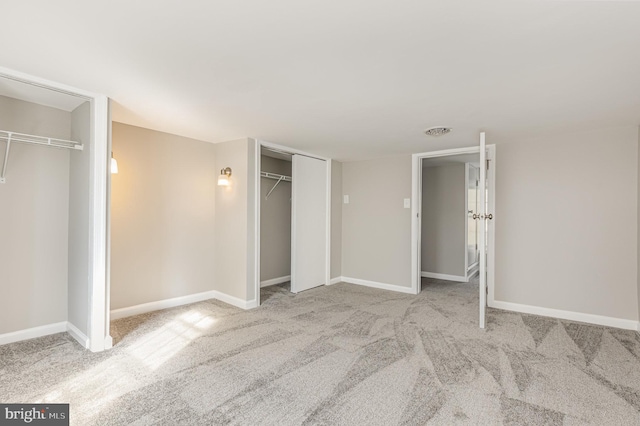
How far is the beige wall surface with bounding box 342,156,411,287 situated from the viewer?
4703mm

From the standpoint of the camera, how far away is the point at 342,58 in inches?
72.2

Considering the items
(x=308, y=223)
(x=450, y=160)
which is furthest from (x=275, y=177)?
(x=450, y=160)

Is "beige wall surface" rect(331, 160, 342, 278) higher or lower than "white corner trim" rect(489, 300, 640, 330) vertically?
higher

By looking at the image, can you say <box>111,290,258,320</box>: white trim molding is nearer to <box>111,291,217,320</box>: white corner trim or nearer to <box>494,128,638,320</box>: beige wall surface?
<box>111,291,217,320</box>: white corner trim

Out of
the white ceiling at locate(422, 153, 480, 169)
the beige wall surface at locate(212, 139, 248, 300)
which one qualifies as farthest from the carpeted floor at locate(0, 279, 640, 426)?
the white ceiling at locate(422, 153, 480, 169)

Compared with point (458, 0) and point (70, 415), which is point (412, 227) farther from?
point (70, 415)

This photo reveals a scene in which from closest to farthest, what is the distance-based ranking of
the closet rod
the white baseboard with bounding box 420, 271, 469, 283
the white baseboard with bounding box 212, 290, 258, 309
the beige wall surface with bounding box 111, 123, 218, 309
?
the beige wall surface with bounding box 111, 123, 218, 309, the white baseboard with bounding box 212, 290, 258, 309, the closet rod, the white baseboard with bounding box 420, 271, 469, 283

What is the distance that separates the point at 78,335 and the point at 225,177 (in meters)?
2.08

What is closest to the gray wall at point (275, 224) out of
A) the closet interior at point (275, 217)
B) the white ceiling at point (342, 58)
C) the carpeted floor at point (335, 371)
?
the closet interior at point (275, 217)

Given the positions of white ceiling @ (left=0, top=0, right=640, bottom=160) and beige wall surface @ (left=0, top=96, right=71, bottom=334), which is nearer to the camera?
white ceiling @ (left=0, top=0, right=640, bottom=160)

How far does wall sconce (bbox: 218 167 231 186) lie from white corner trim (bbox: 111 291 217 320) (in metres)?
1.43

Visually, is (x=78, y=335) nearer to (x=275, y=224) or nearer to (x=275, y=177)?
(x=275, y=224)

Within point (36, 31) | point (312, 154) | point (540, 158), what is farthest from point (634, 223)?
point (36, 31)

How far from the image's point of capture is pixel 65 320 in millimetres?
2916
